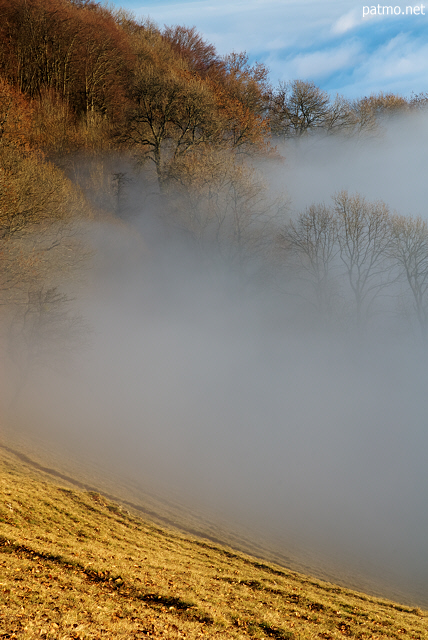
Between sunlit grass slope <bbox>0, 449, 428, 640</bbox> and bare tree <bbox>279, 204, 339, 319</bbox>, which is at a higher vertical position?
bare tree <bbox>279, 204, 339, 319</bbox>

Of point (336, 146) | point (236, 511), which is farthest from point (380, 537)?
point (336, 146)

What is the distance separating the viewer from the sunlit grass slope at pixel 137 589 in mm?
6961

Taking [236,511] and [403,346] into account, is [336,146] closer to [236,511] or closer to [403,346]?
[403,346]

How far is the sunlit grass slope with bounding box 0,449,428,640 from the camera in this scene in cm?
696

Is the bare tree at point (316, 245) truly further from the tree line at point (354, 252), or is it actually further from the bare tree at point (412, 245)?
the bare tree at point (412, 245)

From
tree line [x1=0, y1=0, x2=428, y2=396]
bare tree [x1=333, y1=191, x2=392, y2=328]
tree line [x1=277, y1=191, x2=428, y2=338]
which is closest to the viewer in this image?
tree line [x1=0, y1=0, x2=428, y2=396]

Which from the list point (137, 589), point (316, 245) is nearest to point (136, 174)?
point (316, 245)

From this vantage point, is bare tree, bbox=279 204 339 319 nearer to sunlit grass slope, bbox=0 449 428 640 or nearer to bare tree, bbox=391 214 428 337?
bare tree, bbox=391 214 428 337

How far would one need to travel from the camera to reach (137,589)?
874 centimetres

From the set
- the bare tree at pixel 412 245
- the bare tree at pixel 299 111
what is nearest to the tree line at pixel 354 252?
the bare tree at pixel 412 245

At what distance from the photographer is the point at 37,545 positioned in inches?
389

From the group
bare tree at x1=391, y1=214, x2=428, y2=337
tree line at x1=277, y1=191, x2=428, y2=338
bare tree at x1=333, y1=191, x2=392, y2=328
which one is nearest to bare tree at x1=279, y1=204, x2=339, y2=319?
tree line at x1=277, y1=191, x2=428, y2=338

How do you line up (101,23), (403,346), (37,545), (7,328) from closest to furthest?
1. (37,545)
2. (7,328)
3. (403,346)
4. (101,23)

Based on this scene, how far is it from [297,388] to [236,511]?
1773 centimetres
